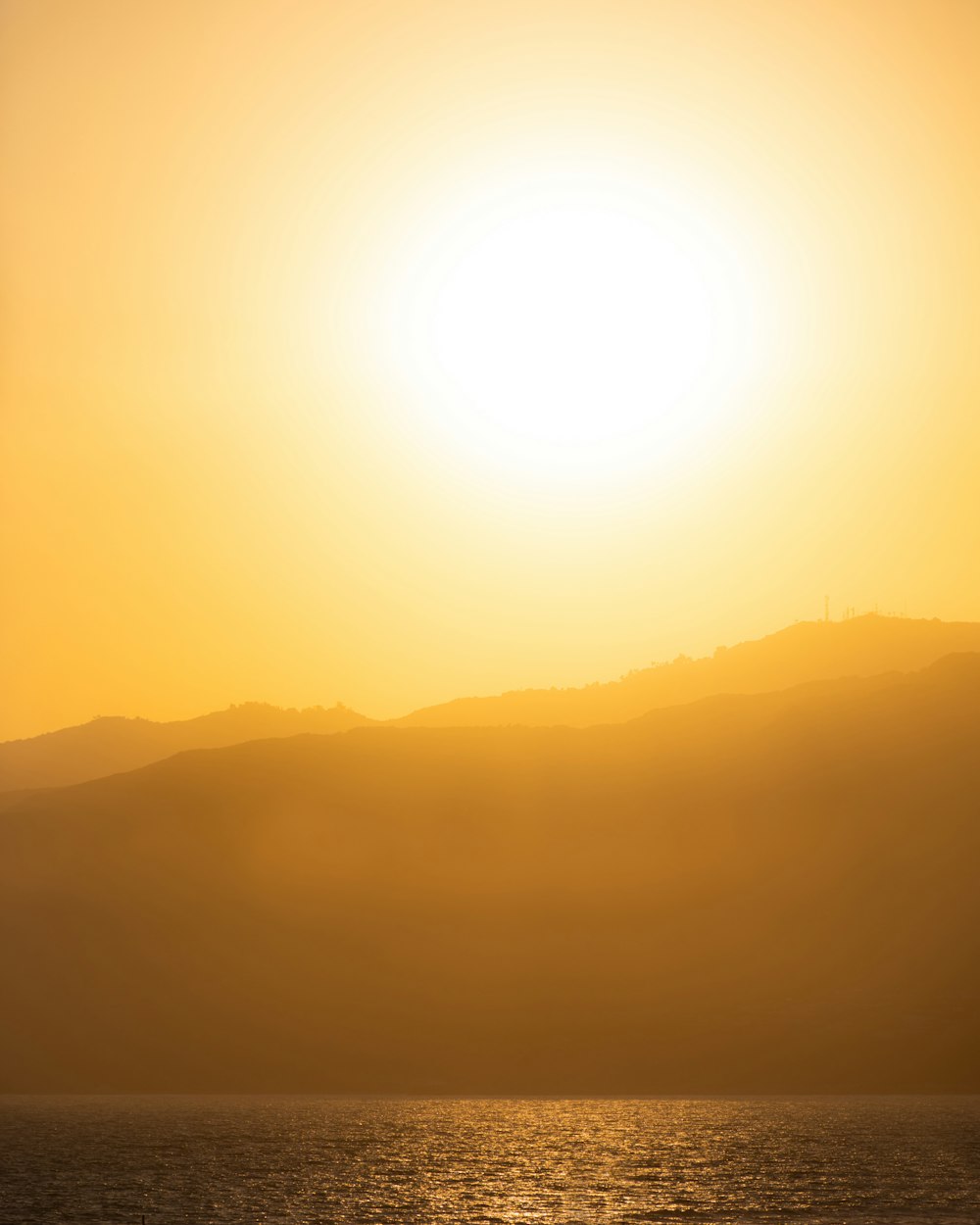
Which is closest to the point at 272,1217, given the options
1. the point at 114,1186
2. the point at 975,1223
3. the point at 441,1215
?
the point at 441,1215

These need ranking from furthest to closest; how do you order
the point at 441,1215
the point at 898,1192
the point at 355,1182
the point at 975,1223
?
the point at 355,1182, the point at 898,1192, the point at 441,1215, the point at 975,1223

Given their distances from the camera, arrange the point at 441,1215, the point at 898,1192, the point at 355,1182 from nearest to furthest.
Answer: the point at 441,1215, the point at 898,1192, the point at 355,1182

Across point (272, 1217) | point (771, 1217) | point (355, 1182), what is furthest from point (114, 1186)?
point (771, 1217)

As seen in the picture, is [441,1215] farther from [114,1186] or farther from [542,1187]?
[114,1186]

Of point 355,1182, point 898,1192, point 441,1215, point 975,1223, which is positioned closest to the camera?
point 975,1223

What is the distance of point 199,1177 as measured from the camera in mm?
195375

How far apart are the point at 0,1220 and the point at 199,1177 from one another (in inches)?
2063

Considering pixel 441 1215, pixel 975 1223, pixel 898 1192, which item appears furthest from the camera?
pixel 898 1192

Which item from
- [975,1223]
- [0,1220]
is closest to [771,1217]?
[975,1223]

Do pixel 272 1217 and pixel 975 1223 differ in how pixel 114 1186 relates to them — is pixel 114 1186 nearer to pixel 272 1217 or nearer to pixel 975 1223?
pixel 272 1217

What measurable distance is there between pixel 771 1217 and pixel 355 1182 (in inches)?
2324

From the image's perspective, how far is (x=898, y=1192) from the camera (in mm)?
173375

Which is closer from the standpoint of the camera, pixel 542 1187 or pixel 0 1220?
pixel 0 1220

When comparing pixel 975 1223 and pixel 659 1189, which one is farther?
pixel 659 1189
